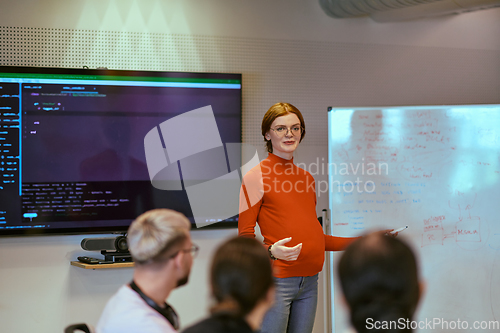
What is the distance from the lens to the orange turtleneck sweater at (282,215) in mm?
2100

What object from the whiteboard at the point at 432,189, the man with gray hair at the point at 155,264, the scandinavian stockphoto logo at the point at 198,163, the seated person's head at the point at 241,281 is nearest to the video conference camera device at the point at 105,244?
the scandinavian stockphoto logo at the point at 198,163

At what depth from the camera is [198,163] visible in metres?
3.19

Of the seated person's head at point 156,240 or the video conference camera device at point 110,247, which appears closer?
the seated person's head at point 156,240

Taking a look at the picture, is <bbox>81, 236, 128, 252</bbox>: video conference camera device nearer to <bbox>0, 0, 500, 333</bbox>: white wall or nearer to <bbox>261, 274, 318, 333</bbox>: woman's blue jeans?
<bbox>0, 0, 500, 333</bbox>: white wall

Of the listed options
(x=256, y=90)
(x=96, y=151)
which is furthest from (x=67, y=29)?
(x=256, y=90)

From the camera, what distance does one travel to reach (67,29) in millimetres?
3072

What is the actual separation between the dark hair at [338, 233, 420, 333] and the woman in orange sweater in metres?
0.90

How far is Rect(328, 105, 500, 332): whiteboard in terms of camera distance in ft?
10.4

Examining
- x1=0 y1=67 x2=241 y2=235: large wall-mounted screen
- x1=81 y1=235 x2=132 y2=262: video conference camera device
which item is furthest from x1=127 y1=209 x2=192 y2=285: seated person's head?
x1=0 y1=67 x2=241 y2=235: large wall-mounted screen

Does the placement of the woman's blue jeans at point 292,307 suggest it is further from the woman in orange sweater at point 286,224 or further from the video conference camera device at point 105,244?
the video conference camera device at point 105,244

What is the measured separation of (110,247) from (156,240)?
1792 millimetres

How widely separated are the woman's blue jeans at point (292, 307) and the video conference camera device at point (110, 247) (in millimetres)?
1267

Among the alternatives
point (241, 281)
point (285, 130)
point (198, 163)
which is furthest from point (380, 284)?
point (198, 163)

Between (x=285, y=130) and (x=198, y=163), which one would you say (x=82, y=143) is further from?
(x=285, y=130)
